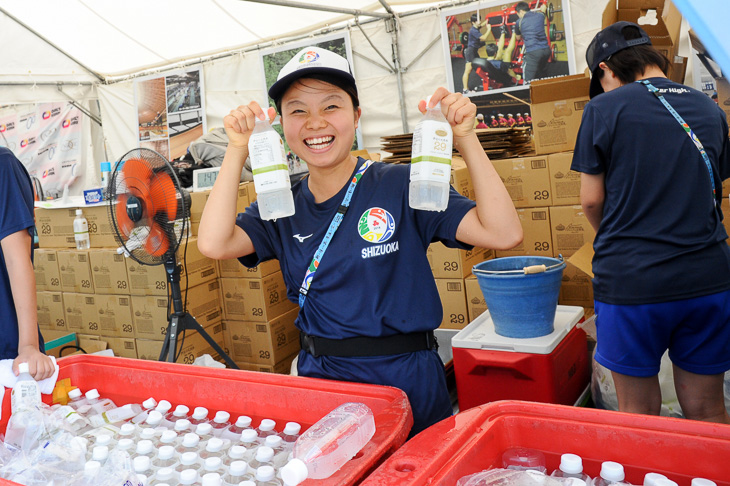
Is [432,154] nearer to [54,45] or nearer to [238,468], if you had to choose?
[238,468]

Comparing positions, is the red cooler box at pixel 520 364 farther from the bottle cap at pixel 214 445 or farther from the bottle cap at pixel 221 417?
the bottle cap at pixel 214 445

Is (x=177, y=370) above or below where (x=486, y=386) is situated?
above

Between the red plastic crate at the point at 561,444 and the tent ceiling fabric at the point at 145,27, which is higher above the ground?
the tent ceiling fabric at the point at 145,27

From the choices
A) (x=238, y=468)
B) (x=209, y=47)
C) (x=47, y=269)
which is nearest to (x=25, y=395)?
(x=238, y=468)

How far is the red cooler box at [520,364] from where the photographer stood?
9.11ft

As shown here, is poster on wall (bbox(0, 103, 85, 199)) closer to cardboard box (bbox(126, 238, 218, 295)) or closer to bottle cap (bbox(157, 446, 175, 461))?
cardboard box (bbox(126, 238, 218, 295))

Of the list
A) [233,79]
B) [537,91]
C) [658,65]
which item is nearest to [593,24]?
[537,91]

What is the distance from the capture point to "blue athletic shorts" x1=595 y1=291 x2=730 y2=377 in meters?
1.95

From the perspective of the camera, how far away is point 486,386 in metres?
2.95

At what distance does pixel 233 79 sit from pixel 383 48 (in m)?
1.83

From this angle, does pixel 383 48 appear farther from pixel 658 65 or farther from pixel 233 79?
pixel 658 65

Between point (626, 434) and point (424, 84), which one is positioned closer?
point (626, 434)

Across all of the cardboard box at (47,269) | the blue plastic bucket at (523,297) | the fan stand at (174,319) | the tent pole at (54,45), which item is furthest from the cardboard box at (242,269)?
the tent pole at (54,45)

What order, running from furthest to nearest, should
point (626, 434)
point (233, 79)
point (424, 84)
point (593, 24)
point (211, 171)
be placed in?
point (233, 79), point (424, 84), point (593, 24), point (211, 171), point (626, 434)
